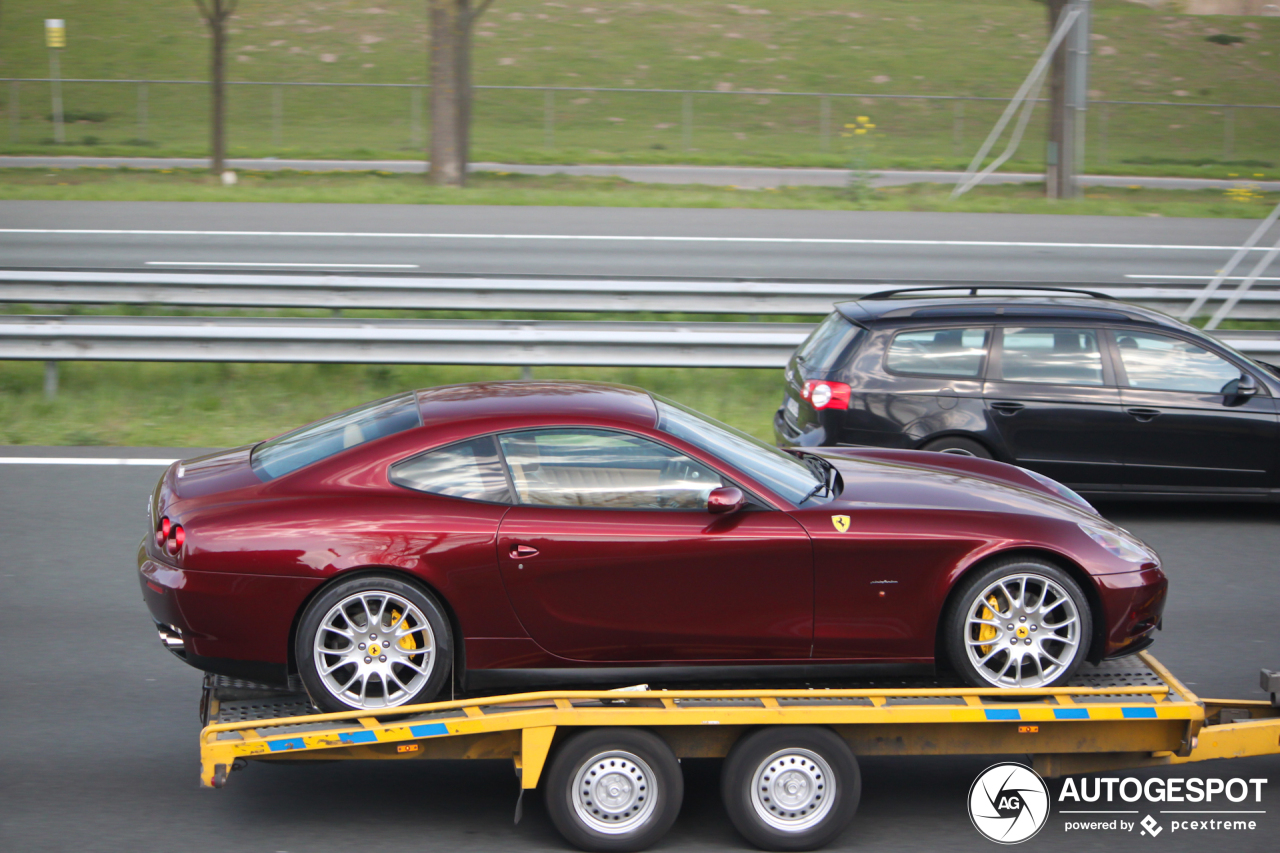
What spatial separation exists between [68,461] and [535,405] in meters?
5.80

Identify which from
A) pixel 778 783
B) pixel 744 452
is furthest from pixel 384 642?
pixel 744 452

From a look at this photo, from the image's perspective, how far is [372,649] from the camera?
4.78m

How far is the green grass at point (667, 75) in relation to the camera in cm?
3161

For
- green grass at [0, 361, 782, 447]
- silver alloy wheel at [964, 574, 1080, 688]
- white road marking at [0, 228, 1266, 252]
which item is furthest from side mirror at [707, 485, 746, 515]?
white road marking at [0, 228, 1266, 252]

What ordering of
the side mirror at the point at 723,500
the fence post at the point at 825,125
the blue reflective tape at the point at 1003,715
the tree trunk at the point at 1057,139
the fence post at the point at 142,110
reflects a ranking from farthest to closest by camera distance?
the fence post at the point at 825,125 < the fence post at the point at 142,110 < the tree trunk at the point at 1057,139 < the side mirror at the point at 723,500 < the blue reflective tape at the point at 1003,715

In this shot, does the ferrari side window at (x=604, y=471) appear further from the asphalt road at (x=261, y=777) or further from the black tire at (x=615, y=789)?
the asphalt road at (x=261, y=777)

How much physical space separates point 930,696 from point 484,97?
112 ft

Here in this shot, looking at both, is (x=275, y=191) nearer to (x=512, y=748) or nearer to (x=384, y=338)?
(x=384, y=338)

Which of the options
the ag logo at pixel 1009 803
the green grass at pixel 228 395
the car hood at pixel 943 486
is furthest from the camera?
the green grass at pixel 228 395

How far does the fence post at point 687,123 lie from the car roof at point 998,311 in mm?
23733

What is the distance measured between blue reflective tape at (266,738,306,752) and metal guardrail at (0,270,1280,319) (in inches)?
299

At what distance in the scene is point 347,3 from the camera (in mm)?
47562

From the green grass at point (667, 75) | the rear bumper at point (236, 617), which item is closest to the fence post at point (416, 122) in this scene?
the green grass at point (667, 75)

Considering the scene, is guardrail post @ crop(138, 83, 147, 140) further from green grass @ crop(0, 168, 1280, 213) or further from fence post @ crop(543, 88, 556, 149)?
fence post @ crop(543, 88, 556, 149)
